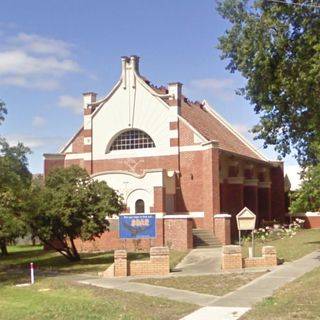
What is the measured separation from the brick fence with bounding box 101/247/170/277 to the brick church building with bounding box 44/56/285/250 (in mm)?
12623

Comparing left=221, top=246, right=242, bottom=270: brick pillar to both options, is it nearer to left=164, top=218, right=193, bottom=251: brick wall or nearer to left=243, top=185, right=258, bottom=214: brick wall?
left=164, top=218, right=193, bottom=251: brick wall

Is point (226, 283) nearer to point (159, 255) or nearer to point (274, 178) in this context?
point (159, 255)

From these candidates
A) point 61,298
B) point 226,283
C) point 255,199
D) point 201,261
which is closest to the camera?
point 61,298

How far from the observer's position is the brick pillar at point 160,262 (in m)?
21.9

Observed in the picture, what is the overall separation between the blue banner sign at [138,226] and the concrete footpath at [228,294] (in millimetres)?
5564

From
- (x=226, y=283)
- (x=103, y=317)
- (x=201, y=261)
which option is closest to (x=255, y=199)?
(x=201, y=261)

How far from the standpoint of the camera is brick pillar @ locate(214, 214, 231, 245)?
36.8m

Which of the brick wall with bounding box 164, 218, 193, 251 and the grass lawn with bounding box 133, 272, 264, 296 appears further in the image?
the brick wall with bounding box 164, 218, 193, 251

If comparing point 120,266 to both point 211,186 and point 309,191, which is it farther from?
point 211,186

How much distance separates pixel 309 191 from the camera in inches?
1048

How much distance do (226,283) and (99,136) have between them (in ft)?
83.9

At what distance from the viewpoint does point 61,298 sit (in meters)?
16.2

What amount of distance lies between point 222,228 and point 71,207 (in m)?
11.9

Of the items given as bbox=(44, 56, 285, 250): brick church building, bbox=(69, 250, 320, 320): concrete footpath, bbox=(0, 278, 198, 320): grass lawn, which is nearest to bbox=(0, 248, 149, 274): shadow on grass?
bbox=(69, 250, 320, 320): concrete footpath
